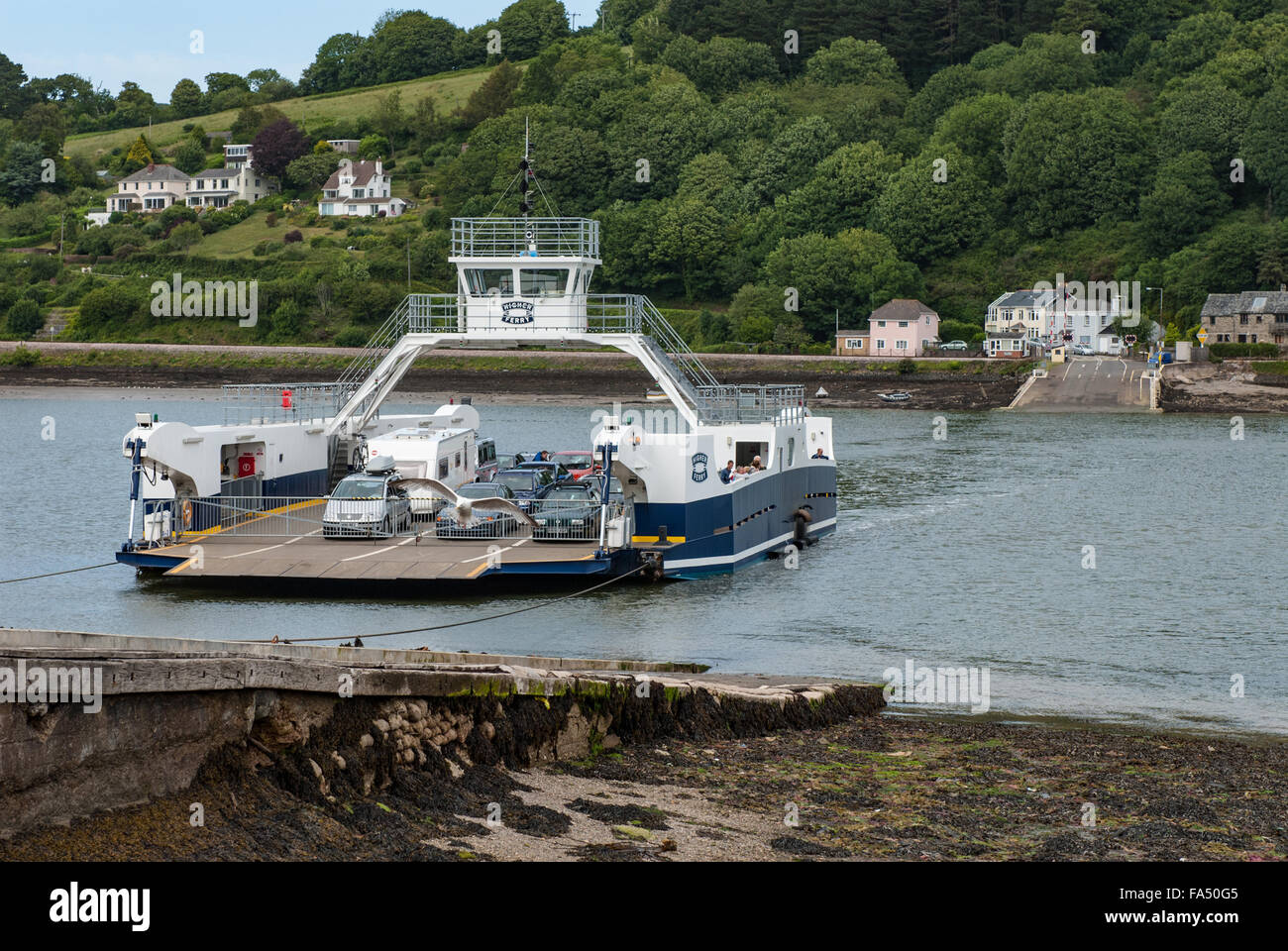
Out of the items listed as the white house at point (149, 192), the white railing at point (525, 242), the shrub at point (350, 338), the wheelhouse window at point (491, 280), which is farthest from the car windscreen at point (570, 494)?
the white house at point (149, 192)

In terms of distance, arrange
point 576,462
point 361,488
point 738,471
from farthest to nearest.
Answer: point 576,462 → point 738,471 → point 361,488

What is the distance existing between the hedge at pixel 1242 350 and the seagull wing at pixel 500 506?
95.0m

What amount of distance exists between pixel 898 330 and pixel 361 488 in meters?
92.9

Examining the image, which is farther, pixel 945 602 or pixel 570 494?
pixel 570 494

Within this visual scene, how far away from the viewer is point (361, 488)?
3319cm

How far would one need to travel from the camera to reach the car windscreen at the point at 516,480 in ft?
121

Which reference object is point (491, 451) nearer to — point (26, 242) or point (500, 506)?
→ point (500, 506)

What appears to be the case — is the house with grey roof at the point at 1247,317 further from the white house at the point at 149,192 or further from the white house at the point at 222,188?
the white house at the point at 149,192

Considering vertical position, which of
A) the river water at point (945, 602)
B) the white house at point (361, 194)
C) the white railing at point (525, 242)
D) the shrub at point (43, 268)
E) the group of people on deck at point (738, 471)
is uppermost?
the white house at point (361, 194)

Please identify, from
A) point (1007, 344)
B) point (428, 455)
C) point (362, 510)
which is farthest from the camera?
point (1007, 344)

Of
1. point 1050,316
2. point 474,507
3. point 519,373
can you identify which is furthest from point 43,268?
point 474,507

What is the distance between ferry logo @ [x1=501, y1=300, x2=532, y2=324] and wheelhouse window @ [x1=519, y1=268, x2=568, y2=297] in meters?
0.46
